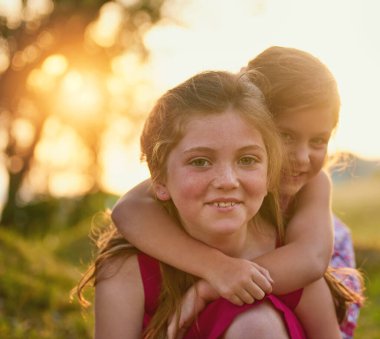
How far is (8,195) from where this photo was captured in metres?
14.5

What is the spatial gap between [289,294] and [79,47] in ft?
34.7

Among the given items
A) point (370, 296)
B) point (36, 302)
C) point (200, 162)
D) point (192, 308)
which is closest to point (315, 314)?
point (192, 308)

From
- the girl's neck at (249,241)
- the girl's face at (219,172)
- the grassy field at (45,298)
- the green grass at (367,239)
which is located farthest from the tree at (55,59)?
the girl's face at (219,172)

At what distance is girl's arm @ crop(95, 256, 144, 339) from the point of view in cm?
269

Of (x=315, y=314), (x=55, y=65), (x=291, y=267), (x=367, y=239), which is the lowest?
(x=367, y=239)

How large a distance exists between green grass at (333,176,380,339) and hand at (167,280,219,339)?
1625 millimetres

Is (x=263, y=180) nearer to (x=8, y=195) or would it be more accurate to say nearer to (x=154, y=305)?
(x=154, y=305)

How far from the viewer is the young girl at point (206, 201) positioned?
241cm

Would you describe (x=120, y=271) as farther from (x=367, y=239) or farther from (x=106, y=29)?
(x=106, y=29)

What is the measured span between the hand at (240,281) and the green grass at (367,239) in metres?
1.59

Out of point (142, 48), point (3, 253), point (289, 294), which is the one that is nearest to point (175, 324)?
point (289, 294)

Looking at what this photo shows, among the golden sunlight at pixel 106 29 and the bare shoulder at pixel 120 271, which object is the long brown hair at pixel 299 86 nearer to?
the bare shoulder at pixel 120 271

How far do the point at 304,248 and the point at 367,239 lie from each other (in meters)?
6.52

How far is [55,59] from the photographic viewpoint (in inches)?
512
